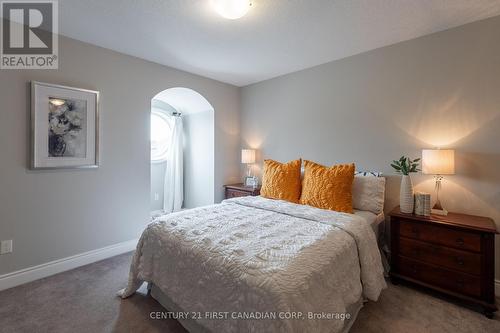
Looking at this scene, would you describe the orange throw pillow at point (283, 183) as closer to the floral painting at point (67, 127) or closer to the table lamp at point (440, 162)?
the table lamp at point (440, 162)

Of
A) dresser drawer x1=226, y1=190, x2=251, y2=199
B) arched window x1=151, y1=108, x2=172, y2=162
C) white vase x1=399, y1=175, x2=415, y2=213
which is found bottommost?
dresser drawer x1=226, y1=190, x2=251, y2=199

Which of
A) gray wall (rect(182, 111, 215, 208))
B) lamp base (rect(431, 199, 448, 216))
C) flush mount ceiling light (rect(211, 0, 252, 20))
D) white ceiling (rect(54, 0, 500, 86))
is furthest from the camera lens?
gray wall (rect(182, 111, 215, 208))

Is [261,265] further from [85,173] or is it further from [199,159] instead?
[199,159]

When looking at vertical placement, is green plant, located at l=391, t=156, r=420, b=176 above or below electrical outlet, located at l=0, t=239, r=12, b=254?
above

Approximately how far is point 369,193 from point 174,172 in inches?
136

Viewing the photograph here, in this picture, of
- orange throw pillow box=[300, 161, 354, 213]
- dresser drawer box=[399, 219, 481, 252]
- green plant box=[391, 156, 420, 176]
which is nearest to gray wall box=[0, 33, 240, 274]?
orange throw pillow box=[300, 161, 354, 213]

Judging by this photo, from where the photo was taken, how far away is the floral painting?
2.30 m

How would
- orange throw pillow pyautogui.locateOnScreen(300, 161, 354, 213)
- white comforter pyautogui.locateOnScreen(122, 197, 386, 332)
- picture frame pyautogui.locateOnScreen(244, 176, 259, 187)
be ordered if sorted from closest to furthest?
1. white comforter pyautogui.locateOnScreen(122, 197, 386, 332)
2. orange throw pillow pyautogui.locateOnScreen(300, 161, 354, 213)
3. picture frame pyautogui.locateOnScreen(244, 176, 259, 187)

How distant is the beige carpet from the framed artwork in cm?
118

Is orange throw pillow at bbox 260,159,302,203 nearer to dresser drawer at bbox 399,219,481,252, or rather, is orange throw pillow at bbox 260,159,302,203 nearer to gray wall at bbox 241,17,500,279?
gray wall at bbox 241,17,500,279

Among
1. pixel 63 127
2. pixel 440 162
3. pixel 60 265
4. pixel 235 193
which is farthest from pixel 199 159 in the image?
pixel 440 162

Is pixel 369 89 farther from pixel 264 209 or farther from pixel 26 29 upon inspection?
pixel 26 29

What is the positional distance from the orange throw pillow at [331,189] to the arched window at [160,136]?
3160 millimetres

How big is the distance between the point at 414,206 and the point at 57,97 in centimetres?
364
